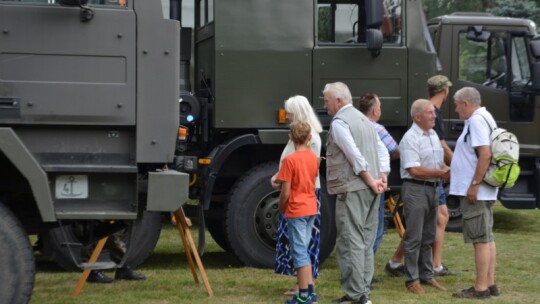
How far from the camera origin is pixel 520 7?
19328 mm

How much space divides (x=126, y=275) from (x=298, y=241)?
2.03 m

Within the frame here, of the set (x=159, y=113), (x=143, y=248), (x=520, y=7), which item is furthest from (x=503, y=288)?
(x=520, y=7)

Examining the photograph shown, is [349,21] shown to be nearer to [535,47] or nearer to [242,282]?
[242,282]

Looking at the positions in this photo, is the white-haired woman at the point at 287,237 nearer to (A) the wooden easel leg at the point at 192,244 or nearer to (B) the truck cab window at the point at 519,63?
(A) the wooden easel leg at the point at 192,244

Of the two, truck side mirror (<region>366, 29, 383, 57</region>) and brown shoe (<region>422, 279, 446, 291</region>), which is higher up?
truck side mirror (<region>366, 29, 383, 57</region>)

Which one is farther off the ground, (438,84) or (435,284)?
(438,84)

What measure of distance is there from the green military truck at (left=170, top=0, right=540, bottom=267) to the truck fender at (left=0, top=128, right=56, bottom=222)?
10.3 ft

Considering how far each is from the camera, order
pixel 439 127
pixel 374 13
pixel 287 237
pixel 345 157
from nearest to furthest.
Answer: pixel 345 157 → pixel 287 237 → pixel 439 127 → pixel 374 13

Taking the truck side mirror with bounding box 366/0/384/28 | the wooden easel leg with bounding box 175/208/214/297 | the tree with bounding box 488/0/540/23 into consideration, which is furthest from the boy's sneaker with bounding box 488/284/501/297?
the tree with bounding box 488/0/540/23

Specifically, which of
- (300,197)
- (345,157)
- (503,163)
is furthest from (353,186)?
(503,163)

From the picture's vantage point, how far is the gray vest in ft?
27.1

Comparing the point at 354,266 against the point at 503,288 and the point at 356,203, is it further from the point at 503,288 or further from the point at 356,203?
the point at 503,288

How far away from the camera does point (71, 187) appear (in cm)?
692

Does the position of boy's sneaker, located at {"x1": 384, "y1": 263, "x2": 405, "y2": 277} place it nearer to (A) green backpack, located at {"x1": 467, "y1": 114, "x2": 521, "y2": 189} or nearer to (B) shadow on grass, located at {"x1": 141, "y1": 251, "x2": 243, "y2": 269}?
(B) shadow on grass, located at {"x1": 141, "y1": 251, "x2": 243, "y2": 269}
